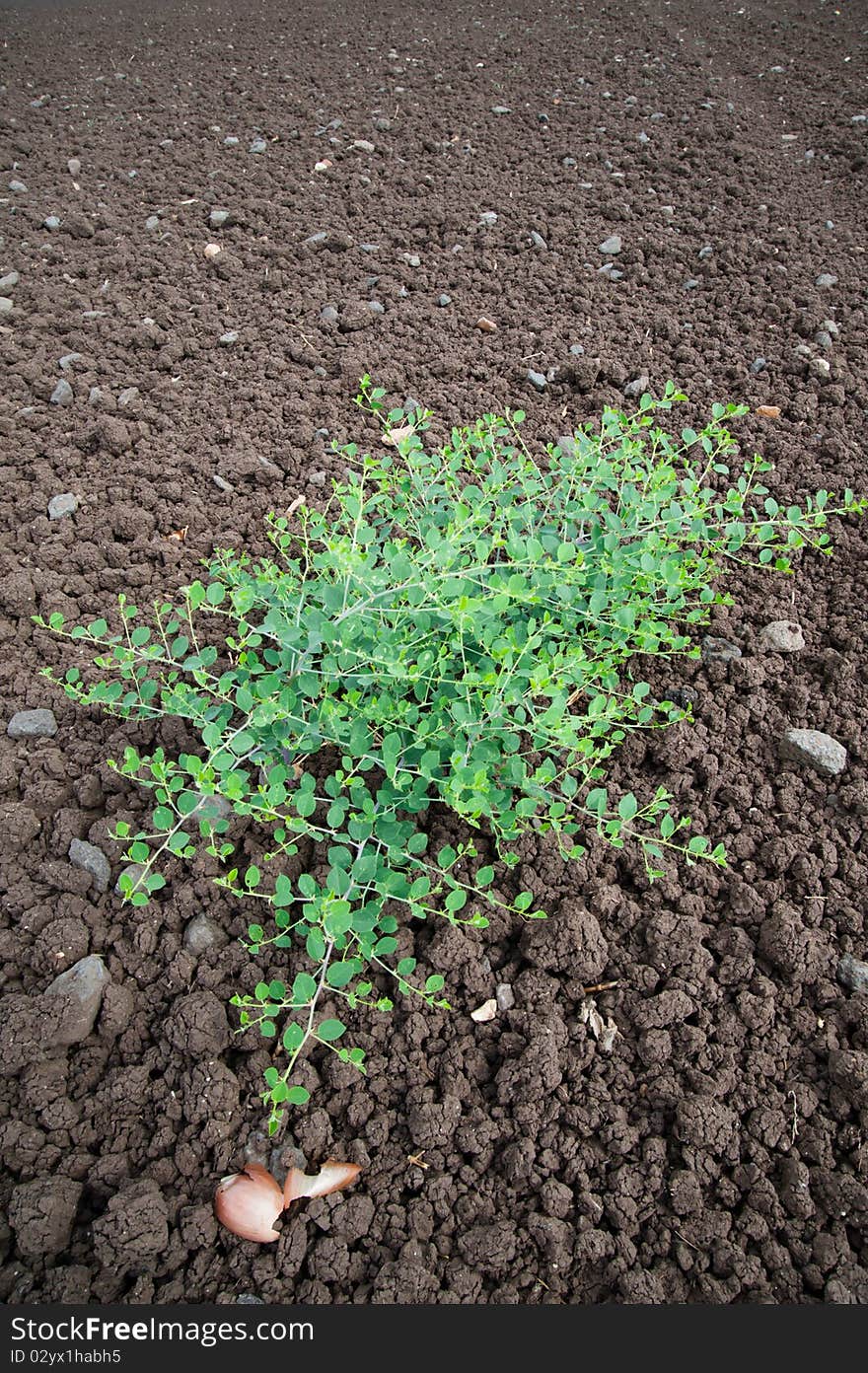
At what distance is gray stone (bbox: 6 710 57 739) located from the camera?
2.15 meters

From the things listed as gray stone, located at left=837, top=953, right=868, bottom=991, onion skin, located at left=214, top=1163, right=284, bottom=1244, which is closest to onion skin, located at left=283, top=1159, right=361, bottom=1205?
onion skin, located at left=214, top=1163, right=284, bottom=1244

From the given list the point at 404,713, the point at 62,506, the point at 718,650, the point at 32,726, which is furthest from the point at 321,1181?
the point at 62,506

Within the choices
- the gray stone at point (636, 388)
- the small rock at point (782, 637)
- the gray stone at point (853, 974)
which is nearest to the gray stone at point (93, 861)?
the gray stone at point (853, 974)

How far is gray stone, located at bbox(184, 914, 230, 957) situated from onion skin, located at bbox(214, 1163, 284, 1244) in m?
0.42

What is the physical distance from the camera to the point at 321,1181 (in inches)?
59.8

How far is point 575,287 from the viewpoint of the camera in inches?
141

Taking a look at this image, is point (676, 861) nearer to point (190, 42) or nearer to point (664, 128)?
point (664, 128)

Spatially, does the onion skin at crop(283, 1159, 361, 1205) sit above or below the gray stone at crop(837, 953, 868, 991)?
below

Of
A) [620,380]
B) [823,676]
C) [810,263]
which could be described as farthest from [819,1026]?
[810,263]

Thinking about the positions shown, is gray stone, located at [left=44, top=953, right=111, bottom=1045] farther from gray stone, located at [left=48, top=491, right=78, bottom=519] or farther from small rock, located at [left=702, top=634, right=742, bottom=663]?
small rock, located at [left=702, top=634, right=742, bottom=663]

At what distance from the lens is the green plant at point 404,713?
5.50 feet

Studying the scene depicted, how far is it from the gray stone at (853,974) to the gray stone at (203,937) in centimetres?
122

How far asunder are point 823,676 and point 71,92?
16.8 feet

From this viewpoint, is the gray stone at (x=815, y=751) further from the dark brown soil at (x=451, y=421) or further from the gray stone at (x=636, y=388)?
the gray stone at (x=636, y=388)
